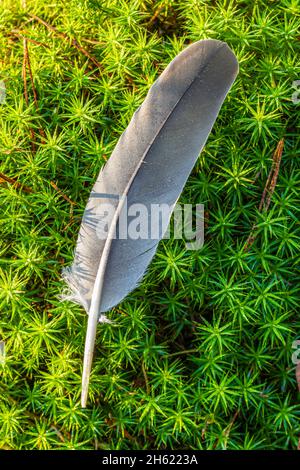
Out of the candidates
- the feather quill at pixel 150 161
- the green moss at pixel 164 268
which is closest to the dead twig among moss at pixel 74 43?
the green moss at pixel 164 268

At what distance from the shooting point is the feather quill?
1.39 m

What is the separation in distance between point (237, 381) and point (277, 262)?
38cm

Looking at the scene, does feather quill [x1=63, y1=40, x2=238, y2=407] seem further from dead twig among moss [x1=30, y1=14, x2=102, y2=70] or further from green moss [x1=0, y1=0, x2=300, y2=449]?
dead twig among moss [x1=30, y1=14, x2=102, y2=70]

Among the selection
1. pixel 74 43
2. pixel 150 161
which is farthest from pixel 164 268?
pixel 74 43

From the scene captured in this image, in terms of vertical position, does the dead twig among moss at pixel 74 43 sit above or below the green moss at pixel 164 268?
above

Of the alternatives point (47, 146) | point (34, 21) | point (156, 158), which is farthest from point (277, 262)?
point (34, 21)

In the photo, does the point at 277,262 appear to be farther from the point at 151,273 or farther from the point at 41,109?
the point at 41,109

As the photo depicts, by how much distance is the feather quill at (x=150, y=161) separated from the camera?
1.39 meters

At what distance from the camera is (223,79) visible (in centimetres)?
139

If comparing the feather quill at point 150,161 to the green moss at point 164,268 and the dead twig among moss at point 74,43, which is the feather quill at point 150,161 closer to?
Answer: the green moss at point 164,268

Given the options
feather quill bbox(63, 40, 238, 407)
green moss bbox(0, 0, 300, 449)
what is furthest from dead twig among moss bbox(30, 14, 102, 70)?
feather quill bbox(63, 40, 238, 407)

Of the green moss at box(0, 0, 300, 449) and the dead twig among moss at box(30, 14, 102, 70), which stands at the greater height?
the dead twig among moss at box(30, 14, 102, 70)

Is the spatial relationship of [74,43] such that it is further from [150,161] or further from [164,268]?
[164,268]

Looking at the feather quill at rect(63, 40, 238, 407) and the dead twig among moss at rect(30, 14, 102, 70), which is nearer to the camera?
the feather quill at rect(63, 40, 238, 407)
